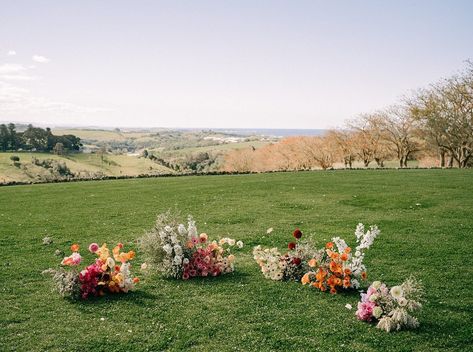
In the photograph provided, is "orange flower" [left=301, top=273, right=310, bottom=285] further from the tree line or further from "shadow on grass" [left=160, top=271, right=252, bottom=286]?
the tree line

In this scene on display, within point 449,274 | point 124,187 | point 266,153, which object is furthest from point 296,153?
point 449,274

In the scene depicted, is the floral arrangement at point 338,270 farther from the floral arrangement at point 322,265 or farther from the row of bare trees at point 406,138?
the row of bare trees at point 406,138

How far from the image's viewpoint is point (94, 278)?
865cm

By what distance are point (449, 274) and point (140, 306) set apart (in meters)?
6.91

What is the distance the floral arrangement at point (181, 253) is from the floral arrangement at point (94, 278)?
3.36ft

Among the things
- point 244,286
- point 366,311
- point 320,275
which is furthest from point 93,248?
point 366,311

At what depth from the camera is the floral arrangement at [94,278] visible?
8445mm

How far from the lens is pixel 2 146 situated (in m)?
98.4

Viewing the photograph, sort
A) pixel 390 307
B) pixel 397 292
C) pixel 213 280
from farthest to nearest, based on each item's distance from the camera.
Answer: pixel 213 280, pixel 390 307, pixel 397 292

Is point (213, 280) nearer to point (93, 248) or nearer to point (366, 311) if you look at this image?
point (93, 248)

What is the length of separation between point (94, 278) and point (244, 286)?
316 cm

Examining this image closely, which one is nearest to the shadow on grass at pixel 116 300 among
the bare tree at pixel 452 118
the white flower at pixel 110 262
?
the white flower at pixel 110 262

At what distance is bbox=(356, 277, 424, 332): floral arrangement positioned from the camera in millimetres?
6930

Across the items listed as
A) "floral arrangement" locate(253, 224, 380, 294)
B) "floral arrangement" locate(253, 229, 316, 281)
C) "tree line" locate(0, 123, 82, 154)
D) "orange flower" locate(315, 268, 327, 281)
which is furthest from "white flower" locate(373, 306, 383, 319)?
"tree line" locate(0, 123, 82, 154)
